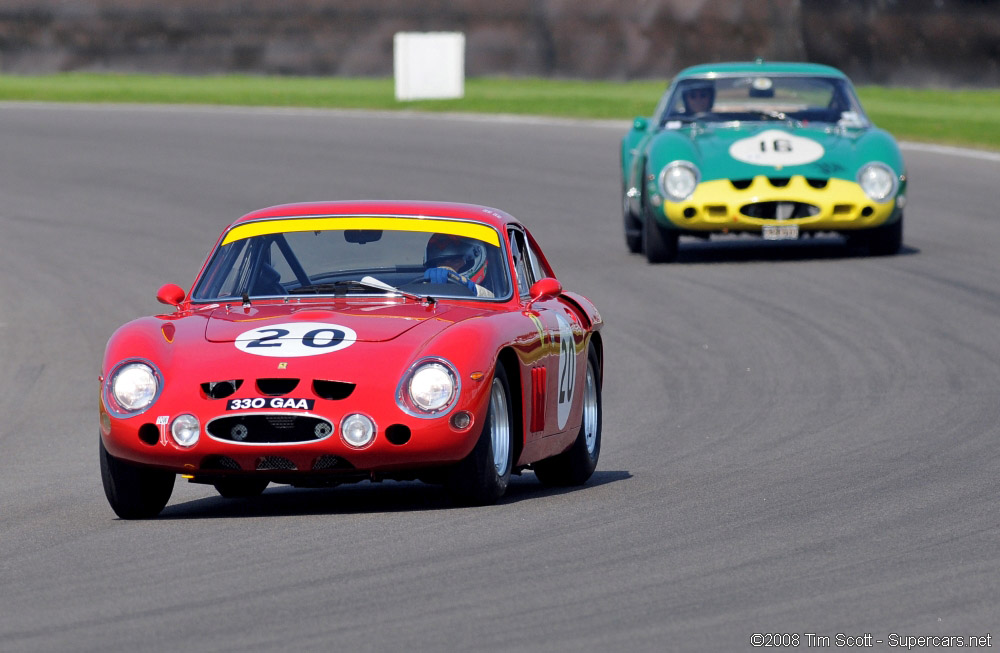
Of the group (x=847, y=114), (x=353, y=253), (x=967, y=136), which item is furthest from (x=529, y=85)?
(x=353, y=253)

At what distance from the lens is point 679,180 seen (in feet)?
50.4

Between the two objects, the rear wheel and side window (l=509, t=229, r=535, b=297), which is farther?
the rear wheel

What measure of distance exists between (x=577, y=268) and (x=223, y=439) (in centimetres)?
962

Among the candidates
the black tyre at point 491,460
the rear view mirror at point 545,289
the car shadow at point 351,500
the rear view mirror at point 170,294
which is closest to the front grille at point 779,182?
the car shadow at point 351,500

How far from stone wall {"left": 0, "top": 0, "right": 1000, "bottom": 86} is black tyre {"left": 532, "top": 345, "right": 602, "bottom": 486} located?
69.4ft

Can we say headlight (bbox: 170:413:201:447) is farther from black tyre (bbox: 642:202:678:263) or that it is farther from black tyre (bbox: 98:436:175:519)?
black tyre (bbox: 642:202:678:263)

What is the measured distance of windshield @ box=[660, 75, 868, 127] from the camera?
16047 mm

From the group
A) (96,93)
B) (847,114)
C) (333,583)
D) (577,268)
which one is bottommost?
(96,93)

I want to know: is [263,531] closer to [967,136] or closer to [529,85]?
[967,136]

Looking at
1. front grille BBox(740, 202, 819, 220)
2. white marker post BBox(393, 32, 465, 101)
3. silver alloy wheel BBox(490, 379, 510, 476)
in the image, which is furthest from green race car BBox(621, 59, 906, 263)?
white marker post BBox(393, 32, 465, 101)

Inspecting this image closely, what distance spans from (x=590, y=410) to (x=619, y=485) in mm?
727

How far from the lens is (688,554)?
6.09 meters

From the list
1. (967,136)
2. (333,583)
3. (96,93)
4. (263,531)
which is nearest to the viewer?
(333,583)

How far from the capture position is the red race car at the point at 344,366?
6738 millimetres
